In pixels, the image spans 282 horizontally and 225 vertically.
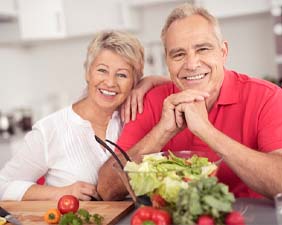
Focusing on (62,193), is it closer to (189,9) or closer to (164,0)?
(189,9)

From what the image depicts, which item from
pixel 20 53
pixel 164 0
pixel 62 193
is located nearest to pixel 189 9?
pixel 62 193

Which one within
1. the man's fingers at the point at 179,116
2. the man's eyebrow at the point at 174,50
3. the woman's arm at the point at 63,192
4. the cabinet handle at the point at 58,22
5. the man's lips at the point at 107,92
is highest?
the cabinet handle at the point at 58,22

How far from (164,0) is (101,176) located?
2352 mm

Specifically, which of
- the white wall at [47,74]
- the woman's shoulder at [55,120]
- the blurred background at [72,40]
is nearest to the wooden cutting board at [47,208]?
the woman's shoulder at [55,120]

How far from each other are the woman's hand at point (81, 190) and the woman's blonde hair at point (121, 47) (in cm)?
44

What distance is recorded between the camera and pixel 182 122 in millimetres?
1396

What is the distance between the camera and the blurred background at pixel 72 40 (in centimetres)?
339

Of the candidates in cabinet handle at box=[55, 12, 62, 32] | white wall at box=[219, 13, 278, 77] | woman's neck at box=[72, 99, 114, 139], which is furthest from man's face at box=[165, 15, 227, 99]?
cabinet handle at box=[55, 12, 62, 32]

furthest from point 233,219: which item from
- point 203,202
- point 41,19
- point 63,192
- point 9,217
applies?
point 41,19

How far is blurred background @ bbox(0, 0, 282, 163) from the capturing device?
3393mm

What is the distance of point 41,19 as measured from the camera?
12.0 feet

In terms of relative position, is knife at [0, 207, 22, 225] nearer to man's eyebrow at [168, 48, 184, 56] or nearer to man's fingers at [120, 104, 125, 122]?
man's fingers at [120, 104, 125, 122]

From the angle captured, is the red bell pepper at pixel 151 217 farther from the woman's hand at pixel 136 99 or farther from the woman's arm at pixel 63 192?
the woman's hand at pixel 136 99

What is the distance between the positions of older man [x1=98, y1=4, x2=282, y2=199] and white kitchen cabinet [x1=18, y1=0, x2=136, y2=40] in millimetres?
2243
